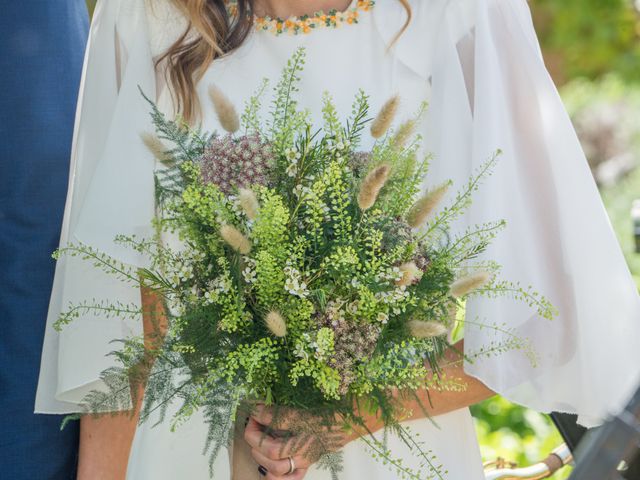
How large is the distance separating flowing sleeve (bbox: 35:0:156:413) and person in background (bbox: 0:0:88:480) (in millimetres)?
101

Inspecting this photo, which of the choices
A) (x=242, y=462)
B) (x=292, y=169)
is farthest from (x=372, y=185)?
(x=242, y=462)

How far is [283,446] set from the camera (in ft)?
6.55

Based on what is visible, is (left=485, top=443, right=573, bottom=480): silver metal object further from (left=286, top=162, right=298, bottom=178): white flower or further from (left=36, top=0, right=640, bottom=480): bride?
(left=286, top=162, right=298, bottom=178): white flower

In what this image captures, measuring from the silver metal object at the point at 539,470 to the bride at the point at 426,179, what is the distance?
470mm

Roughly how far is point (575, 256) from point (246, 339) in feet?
2.46

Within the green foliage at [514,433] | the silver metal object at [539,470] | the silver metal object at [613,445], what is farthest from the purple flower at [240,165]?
the green foliage at [514,433]

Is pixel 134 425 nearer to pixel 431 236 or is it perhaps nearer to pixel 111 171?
pixel 111 171

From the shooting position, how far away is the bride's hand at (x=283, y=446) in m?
1.94

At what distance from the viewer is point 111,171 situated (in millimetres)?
2361

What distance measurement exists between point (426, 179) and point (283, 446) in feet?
2.28

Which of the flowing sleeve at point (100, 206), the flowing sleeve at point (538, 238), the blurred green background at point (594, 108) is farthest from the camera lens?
the blurred green background at point (594, 108)

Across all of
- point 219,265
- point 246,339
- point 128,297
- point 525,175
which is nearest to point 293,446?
point 246,339

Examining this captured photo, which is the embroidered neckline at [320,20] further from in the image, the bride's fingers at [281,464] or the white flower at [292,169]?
the bride's fingers at [281,464]

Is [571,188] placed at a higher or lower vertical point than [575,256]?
higher
